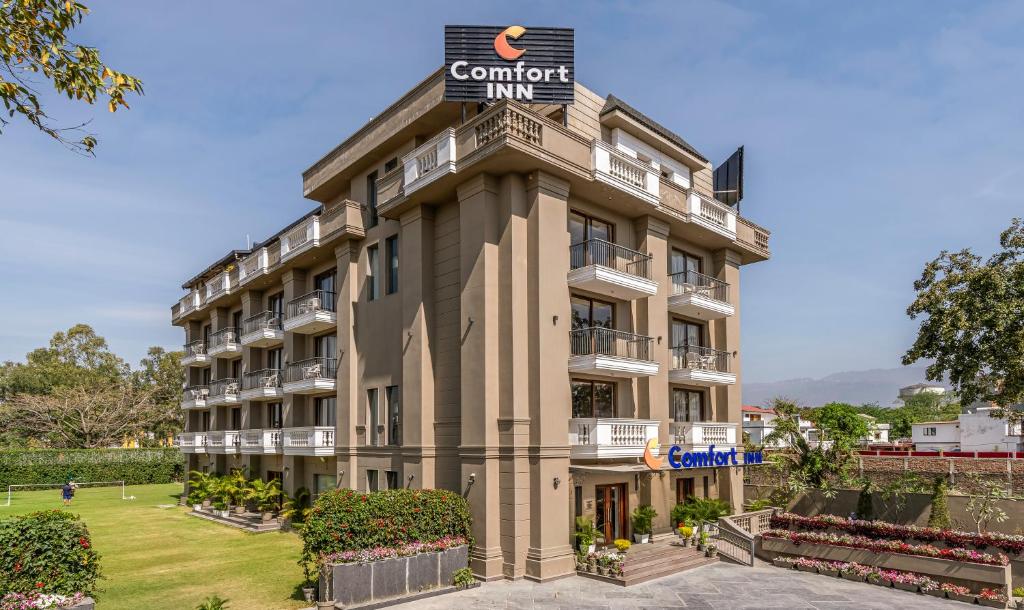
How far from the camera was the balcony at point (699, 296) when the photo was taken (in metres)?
28.2

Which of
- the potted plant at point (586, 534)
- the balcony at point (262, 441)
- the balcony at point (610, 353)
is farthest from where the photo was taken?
the balcony at point (262, 441)

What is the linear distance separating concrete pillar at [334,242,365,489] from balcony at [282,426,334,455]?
2.18ft

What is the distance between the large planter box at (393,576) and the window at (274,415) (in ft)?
68.1

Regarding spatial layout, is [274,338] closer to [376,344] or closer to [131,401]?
[376,344]

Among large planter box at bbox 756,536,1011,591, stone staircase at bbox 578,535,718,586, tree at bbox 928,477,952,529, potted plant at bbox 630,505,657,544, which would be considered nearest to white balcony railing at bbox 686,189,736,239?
potted plant at bbox 630,505,657,544

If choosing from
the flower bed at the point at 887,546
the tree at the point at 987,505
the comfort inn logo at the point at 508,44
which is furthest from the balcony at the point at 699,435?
the comfort inn logo at the point at 508,44

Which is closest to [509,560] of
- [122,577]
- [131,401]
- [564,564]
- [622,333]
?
[564,564]

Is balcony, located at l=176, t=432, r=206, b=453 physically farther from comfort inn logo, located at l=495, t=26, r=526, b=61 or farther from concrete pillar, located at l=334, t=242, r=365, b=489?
comfort inn logo, located at l=495, t=26, r=526, b=61

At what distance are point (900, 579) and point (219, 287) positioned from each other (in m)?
39.9

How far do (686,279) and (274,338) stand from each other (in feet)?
73.3

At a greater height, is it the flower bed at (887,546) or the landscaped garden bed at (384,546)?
the landscaped garden bed at (384,546)

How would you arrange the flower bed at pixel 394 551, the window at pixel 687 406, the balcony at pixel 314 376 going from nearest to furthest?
the flower bed at pixel 394 551, the window at pixel 687 406, the balcony at pixel 314 376

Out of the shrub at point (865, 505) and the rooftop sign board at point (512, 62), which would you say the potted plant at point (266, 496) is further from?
the shrub at point (865, 505)

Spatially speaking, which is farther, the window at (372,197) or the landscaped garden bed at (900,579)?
the window at (372,197)
